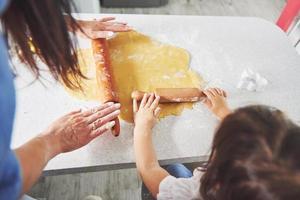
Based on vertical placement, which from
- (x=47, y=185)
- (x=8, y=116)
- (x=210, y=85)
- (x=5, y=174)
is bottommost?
(x=47, y=185)

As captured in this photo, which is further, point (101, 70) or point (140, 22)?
point (140, 22)

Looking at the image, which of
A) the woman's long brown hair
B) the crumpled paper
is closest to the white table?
the crumpled paper

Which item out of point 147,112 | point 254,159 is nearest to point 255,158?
point 254,159

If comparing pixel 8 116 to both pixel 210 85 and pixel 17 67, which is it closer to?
pixel 17 67

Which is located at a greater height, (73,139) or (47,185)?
(73,139)

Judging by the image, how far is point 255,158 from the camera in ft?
1.57

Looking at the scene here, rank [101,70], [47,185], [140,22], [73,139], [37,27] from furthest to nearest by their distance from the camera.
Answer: [47,185]
[140,22]
[101,70]
[73,139]
[37,27]

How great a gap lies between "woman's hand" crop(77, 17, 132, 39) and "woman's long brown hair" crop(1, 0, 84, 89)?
26 cm

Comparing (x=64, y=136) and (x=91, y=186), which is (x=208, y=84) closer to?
(x=64, y=136)

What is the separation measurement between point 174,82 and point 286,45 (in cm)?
51

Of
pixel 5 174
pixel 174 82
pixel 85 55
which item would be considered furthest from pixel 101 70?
pixel 5 174

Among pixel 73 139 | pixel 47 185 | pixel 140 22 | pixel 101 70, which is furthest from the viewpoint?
pixel 47 185

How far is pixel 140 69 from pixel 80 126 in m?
0.31

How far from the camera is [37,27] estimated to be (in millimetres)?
589
